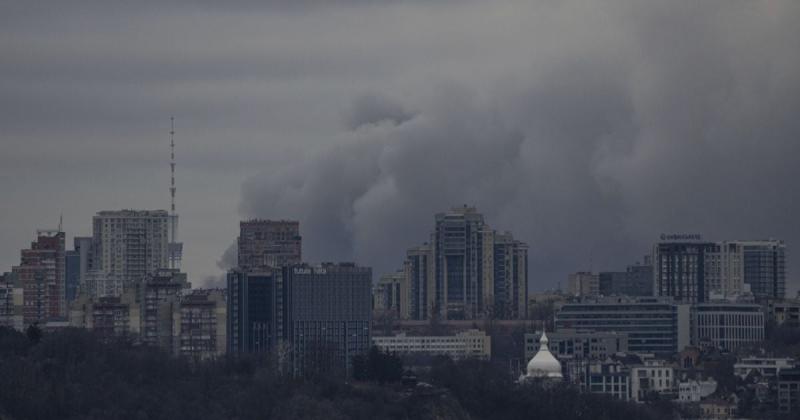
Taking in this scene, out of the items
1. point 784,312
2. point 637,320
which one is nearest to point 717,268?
point 784,312

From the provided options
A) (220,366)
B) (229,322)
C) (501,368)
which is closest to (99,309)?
(229,322)

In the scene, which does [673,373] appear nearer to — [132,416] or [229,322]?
[229,322]

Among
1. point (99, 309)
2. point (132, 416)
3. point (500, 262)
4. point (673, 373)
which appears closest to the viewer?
point (132, 416)

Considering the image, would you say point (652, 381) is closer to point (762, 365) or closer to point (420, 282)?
point (762, 365)

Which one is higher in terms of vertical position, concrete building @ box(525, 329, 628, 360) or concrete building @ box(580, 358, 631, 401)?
concrete building @ box(525, 329, 628, 360)

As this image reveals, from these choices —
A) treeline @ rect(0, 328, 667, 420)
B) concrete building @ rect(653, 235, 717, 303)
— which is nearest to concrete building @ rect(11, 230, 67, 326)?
concrete building @ rect(653, 235, 717, 303)

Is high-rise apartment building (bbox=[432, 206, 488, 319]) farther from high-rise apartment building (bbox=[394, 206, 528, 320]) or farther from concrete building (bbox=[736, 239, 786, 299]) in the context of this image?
concrete building (bbox=[736, 239, 786, 299])
